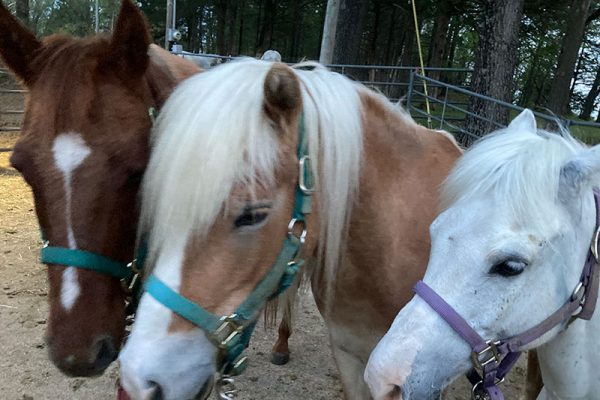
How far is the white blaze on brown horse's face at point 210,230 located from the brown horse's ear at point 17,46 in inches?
25.6

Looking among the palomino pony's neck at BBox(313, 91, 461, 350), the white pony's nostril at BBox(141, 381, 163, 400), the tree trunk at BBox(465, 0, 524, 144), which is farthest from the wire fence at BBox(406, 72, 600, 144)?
the white pony's nostril at BBox(141, 381, 163, 400)

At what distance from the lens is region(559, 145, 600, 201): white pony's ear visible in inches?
56.6

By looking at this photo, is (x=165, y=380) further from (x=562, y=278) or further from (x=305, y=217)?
(x=562, y=278)

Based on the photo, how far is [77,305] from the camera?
1575mm

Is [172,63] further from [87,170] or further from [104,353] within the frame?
[104,353]

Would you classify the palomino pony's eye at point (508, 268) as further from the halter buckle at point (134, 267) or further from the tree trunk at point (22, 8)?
the tree trunk at point (22, 8)

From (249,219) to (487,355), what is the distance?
0.79 metres

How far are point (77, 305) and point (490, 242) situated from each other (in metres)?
1.25

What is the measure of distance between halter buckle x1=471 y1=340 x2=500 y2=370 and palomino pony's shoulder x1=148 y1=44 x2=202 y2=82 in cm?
141

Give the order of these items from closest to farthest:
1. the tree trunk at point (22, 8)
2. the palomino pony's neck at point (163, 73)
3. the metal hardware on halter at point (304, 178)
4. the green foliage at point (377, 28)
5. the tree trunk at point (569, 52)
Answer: the metal hardware on halter at point (304, 178) → the palomino pony's neck at point (163, 73) → the tree trunk at point (569, 52) → the tree trunk at point (22, 8) → the green foliage at point (377, 28)

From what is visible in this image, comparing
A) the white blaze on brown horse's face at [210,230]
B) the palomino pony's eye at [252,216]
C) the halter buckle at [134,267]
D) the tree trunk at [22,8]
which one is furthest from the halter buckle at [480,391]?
the tree trunk at [22,8]

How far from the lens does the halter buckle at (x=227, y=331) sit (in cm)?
143

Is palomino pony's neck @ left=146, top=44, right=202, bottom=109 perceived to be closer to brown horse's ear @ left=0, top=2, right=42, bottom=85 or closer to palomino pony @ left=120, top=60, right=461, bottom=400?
palomino pony @ left=120, top=60, right=461, bottom=400

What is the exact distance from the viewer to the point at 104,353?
1.66 m
